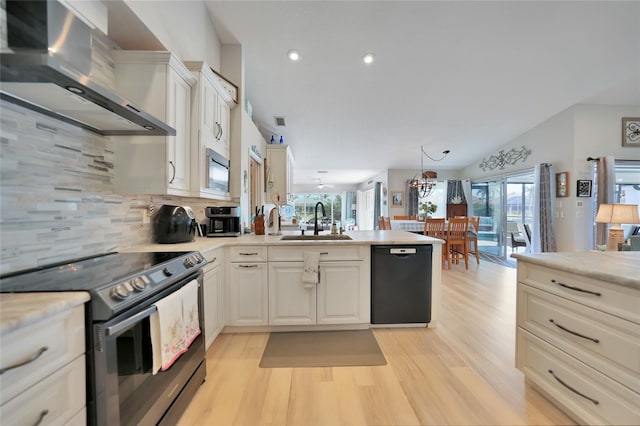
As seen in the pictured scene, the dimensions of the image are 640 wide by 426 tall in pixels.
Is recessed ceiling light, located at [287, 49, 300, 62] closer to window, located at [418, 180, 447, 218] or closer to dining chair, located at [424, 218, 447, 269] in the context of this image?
dining chair, located at [424, 218, 447, 269]

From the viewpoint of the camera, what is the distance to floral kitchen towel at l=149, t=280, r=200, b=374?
3.55 feet

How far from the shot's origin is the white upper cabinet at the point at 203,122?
1.97m

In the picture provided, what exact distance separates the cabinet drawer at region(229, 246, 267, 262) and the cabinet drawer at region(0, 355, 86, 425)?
136 centimetres

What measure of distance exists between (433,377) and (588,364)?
0.82 meters

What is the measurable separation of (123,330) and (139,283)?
18 cm

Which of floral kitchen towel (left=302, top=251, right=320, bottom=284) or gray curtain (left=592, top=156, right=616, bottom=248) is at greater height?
gray curtain (left=592, top=156, right=616, bottom=248)

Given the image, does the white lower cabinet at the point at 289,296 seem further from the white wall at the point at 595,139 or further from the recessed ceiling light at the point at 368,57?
the white wall at the point at 595,139

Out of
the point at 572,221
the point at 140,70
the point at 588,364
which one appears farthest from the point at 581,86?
the point at 140,70

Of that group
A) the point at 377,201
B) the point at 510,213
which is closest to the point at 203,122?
the point at 510,213

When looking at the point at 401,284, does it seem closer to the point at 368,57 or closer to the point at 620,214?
the point at 368,57

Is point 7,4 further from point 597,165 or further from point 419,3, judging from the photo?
point 597,165

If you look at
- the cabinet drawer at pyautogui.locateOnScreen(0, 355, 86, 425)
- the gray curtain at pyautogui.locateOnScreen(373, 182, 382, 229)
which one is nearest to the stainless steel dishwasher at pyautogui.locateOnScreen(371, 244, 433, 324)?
the cabinet drawer at pyautogui.locateOnScreen(0, 355, 86, 425)

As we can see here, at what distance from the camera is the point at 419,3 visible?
2506mm

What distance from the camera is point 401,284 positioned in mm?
2281
